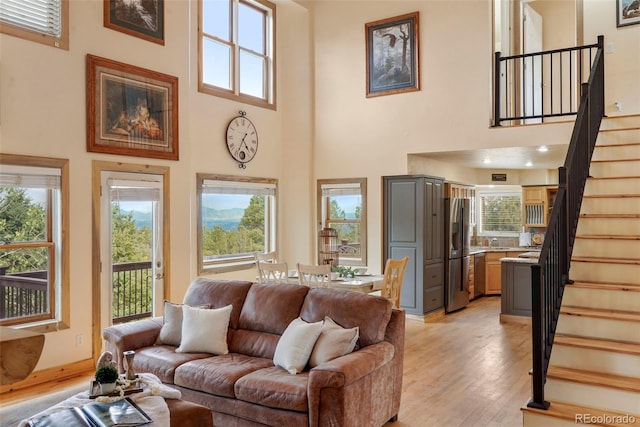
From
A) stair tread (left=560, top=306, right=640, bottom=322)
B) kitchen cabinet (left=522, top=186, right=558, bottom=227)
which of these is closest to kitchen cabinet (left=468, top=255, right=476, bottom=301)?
kitchen cabinet (left=522, top=186, right=558, bottom=227)

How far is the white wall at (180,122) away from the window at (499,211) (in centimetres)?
441

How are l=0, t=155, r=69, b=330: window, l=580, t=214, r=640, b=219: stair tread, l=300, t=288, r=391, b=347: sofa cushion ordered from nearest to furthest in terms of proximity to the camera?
l=300, t=288, r=391, b=347: sofa cushion
l=580, t=214, r=640, b=219: stair tread
l=0, t=155, r=69, b=330: window

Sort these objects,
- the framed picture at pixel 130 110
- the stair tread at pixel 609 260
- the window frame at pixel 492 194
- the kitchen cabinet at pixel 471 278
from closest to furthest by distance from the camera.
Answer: the stair tread at pixel 609 260, the framed picture at pixel 130 110, the kitchen cabinet at pixel 471 278, the window frame at pixel 492 194

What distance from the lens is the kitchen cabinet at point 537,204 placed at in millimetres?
9508

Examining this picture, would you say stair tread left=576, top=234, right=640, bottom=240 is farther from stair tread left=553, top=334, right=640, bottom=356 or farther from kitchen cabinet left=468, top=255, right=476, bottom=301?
kitchen cabinet left=468, top=255, right=476, bottom=301

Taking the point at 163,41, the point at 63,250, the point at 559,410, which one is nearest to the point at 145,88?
the point at 163,41

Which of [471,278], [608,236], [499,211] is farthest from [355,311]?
[499,211]

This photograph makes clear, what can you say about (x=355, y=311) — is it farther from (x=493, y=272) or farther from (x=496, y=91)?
(x=493, y=272)

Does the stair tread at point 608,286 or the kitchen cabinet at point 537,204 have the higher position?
the kitchen cabinet at point 537,204

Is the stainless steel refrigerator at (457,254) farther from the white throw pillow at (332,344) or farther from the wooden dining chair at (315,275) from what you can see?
the white throw pillow at (332,344)

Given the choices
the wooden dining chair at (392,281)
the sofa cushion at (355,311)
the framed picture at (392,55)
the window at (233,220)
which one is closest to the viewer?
the sofa cushion at (355,311)

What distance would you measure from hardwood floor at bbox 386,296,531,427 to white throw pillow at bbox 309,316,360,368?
769 millimetres

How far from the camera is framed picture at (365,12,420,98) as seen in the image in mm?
7277

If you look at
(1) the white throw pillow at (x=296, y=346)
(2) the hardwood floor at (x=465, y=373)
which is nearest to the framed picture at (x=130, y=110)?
(1) the white throw pillow at (x=296, y=346)
